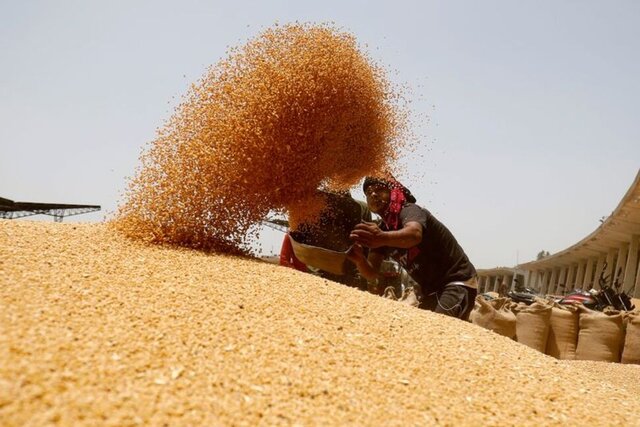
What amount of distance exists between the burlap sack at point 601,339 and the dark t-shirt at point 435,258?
9.44 ft

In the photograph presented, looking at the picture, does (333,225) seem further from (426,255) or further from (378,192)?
(426,255)

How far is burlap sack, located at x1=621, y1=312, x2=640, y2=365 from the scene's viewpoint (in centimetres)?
504

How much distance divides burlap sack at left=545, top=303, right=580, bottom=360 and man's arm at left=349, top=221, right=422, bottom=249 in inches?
135

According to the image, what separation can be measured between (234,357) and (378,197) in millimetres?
1903

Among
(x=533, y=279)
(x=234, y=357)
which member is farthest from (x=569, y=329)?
(x=533, y=279)

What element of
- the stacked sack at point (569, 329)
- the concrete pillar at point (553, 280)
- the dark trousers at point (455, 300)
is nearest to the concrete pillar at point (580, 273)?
the concrete pillar at point (553, 280)

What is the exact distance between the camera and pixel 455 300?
3.06 m

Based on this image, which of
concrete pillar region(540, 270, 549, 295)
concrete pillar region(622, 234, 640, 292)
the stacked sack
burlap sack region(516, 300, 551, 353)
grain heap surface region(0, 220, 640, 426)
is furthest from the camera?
concrete pillar region(540, 270, 549, 295)

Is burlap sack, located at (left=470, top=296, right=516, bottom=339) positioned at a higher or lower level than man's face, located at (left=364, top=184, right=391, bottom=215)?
lower

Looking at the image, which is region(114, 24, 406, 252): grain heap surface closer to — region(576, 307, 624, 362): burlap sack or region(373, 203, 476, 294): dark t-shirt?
region(373, 203, 476, 294): dark t-shirt

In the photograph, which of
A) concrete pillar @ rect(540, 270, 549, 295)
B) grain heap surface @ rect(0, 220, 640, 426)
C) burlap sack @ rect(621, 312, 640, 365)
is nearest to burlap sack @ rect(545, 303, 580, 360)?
burlap sack @ rect(621, 312, 640, 365)

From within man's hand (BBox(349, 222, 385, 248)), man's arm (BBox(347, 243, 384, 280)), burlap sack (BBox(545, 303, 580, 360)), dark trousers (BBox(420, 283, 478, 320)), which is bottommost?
burlap sack (BBox(545, 303, 580, 360))

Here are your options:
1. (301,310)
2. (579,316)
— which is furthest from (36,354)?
(579,316)

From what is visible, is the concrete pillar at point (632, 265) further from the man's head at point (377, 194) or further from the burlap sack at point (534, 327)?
the man's head at point (377, 194)
